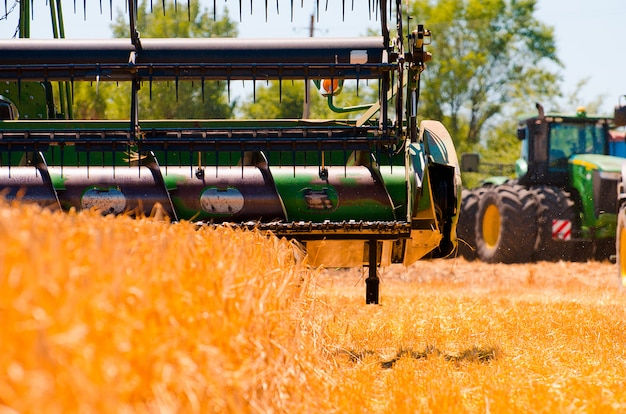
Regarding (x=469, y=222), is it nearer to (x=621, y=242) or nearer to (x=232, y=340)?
(x=621, y=242)

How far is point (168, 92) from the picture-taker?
90.6ft

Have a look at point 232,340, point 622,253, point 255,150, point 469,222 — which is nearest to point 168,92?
point 469,222

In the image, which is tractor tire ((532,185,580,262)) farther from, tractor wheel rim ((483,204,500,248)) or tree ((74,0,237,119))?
tree ((74,0,237,119))

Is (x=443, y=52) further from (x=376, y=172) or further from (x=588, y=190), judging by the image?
(x=376, y=172)

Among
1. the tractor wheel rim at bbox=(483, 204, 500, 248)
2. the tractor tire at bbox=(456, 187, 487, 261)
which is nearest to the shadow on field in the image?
the tractor wheel rim at bbox=(483, 204, 500, 248)

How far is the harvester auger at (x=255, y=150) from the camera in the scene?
20.7 feet

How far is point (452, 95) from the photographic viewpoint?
40531 mm

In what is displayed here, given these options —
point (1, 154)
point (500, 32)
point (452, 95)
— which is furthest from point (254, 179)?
point (500, 32)

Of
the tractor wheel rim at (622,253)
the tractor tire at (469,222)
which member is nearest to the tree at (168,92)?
the tractor tire at (469,222)

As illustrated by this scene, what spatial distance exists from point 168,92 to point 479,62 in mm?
16817

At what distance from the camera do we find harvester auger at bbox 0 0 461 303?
20.7 feet

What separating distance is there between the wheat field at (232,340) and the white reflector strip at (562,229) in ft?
21.4

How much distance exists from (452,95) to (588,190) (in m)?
26.6

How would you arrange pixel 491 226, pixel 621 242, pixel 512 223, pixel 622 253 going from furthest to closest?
pixel 491 226 < pixel 512 223 < pixel 622 253 < pixel 621 242
